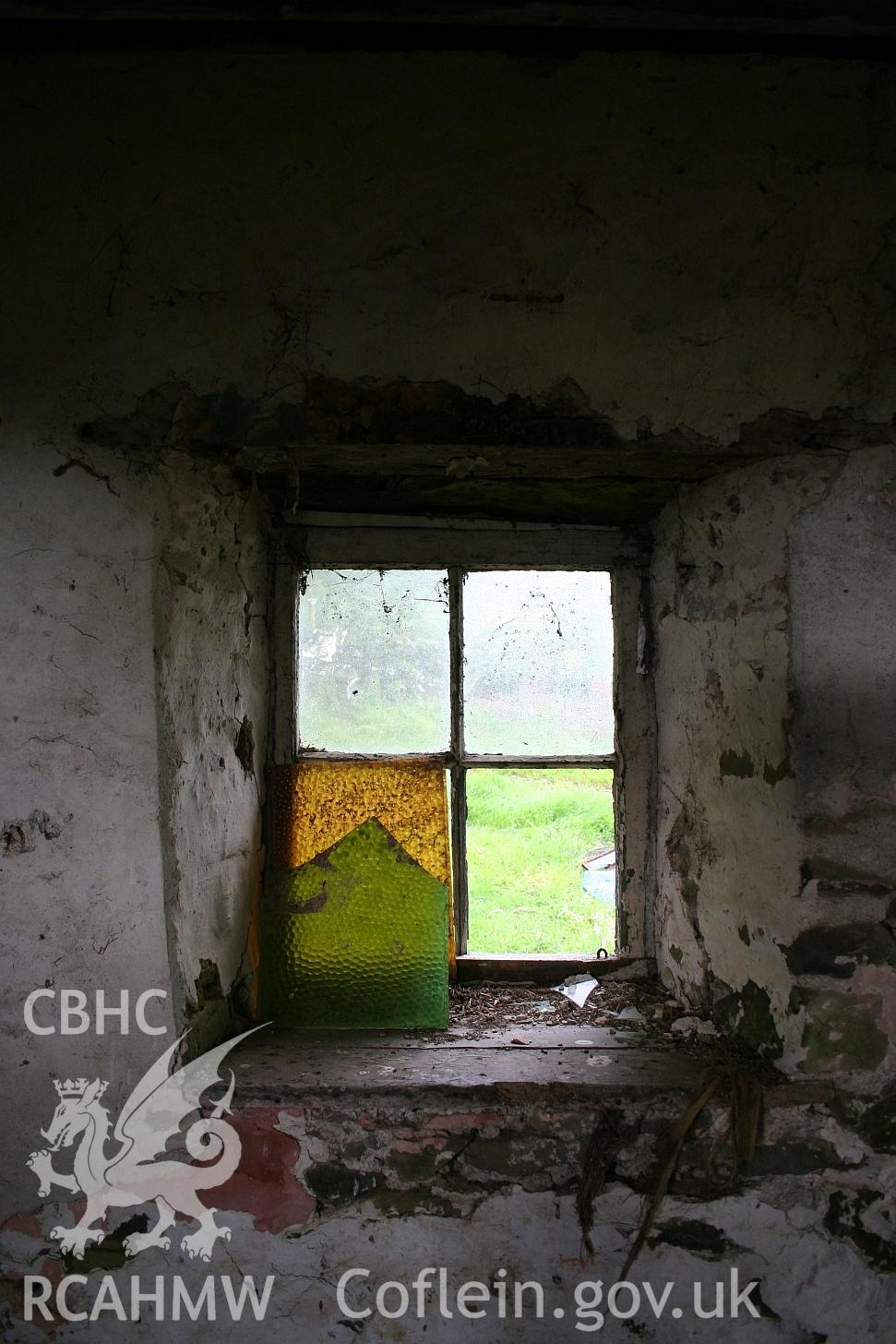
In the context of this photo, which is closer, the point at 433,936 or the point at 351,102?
the point at 351,102

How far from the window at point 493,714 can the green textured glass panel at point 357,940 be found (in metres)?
0.16

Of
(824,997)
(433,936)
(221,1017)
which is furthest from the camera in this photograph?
(433,936)

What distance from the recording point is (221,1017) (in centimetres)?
152

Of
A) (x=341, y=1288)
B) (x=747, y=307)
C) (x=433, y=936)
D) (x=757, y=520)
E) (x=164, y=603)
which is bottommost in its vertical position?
(x=341, y=1288)

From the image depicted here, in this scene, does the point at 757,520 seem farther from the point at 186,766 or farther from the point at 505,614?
the point at 186,766

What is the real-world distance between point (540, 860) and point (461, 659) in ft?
1.55

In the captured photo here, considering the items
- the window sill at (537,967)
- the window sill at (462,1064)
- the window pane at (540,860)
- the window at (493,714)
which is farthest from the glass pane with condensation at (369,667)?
the window sill at (462,1064)

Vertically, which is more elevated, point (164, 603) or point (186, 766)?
point (164, 603)

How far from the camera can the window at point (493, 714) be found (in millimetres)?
1811

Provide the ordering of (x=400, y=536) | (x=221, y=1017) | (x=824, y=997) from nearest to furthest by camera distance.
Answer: (x=824, y=997) → (x=221, y=1017) → (x=400, y=536)

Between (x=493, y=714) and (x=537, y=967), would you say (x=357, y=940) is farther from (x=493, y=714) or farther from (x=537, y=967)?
(x=493, y=714)

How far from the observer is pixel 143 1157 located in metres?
1.35

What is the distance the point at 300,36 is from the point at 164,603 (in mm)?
962

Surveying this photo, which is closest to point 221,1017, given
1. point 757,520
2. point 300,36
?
point 757,520
